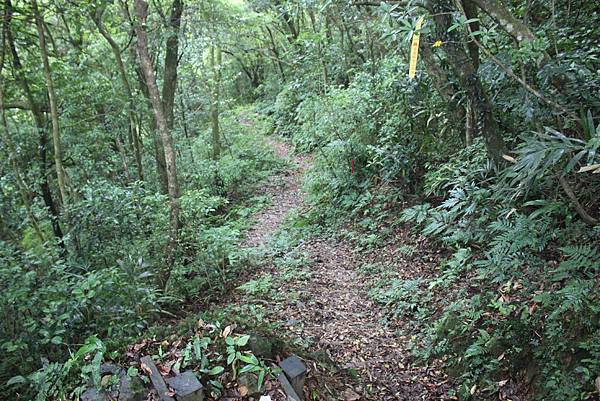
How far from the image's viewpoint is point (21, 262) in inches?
167

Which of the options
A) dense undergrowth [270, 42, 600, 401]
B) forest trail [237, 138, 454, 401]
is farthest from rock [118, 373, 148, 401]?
dense undergrowth [270, 42, 600, 401]

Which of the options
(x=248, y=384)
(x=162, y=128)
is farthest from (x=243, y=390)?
(x=162, y=128)

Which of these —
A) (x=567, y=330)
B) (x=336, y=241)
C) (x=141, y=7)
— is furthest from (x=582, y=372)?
(x=141, y=7)

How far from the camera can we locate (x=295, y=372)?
324 cm

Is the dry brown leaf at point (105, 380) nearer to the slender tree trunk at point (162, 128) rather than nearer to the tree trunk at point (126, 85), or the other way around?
the slender tree trunk at point (162, 128)

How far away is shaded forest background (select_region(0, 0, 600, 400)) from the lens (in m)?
3.55

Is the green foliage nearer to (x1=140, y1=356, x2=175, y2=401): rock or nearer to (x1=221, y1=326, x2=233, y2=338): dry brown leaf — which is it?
(x1=221, y1=326, x2=233, y2=338): dry brown leaf

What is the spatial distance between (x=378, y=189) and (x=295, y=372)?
556 centimetres

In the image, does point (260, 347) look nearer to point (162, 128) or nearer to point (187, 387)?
point (187, 387)

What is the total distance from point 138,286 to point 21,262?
1.21 m

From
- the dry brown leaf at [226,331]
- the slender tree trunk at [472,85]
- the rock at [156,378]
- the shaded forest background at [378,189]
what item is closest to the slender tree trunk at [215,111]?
the shaded forest background at [378,189]

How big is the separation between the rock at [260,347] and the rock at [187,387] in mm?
542

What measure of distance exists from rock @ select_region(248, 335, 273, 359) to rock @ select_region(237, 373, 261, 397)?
0.26 m

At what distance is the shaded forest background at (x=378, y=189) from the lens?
11.6 ft
